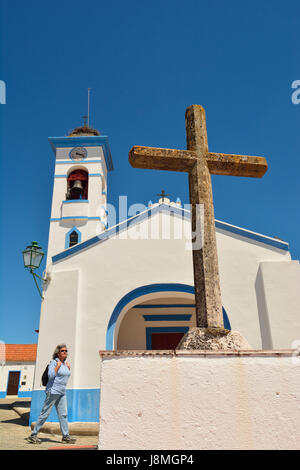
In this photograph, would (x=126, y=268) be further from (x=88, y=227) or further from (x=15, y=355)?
(x=15, y=355)

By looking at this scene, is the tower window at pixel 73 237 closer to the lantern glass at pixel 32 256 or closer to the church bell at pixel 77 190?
the church bell at pixel 77 190

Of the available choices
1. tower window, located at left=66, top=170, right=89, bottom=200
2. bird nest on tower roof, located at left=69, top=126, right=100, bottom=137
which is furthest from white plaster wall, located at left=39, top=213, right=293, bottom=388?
bird nest on tower roof, located at left=69, top=126, right=100, bottom=137

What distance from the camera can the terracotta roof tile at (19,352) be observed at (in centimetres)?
2658

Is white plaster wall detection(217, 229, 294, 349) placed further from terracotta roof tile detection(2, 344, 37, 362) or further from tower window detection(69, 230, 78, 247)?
terracotta roof tile detection(2, 344, 37, 362)

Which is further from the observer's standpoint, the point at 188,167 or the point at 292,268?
the point at 292,268

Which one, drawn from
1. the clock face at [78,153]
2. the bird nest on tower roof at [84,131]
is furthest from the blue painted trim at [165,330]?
the bird nest on tower roof at [84,131]

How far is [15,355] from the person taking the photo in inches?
1058

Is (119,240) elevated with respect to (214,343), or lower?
elevated

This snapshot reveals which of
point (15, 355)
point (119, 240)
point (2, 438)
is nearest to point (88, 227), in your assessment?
point (119, 240)

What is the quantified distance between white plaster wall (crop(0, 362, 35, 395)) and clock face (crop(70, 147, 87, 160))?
17.1 m

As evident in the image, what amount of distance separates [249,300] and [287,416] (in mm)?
5521

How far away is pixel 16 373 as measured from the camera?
2642 cm

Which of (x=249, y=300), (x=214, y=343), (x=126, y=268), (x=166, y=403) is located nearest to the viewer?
(x=166, y=403)

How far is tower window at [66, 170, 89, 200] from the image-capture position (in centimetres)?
1625
